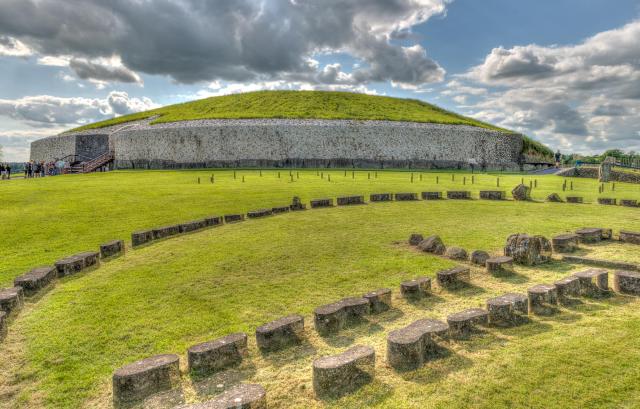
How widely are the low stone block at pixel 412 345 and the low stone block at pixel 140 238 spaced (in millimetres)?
10046

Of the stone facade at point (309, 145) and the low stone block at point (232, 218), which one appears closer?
the low stone block at point (232, 218)

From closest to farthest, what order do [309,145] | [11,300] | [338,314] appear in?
1. [338,314]
2. [11,300]
3. [309,145]

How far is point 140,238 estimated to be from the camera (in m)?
13.1

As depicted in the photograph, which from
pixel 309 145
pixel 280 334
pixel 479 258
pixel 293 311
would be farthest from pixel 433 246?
pixel 309 145

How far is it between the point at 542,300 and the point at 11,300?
387 inches

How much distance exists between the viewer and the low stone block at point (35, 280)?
28.5 feet

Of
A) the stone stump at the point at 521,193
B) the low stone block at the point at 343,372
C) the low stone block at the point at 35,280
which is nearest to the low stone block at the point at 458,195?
the stone stump at the point at 521,193

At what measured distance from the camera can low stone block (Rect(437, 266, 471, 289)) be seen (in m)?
8.70

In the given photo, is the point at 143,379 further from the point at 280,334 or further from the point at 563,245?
the point at 563,245

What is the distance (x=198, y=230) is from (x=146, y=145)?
163ft

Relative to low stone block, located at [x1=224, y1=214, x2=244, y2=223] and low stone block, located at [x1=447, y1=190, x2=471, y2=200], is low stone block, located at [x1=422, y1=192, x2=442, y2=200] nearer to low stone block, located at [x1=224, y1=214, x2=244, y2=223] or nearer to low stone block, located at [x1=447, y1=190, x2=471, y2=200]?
low stone block, located at [x1=447, y1=190, x2=471, y2=200]

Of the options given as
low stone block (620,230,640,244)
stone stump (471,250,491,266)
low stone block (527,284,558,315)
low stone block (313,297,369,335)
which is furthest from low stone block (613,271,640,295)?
low stone block (620,230,640,244)

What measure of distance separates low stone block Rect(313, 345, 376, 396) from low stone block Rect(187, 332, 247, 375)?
130 cm

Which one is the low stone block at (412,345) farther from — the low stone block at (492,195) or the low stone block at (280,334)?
the low stone block at (492,195)
